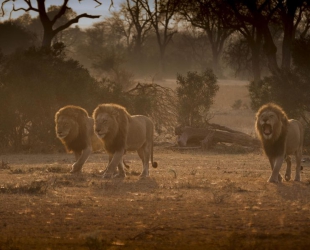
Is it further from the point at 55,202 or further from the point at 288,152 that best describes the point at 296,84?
the point at 55,202

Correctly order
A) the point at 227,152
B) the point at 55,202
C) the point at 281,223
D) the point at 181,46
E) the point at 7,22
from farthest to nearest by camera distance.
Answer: the point at 181,46, the point at 7,22, the point at 227,152, the point at 55,202, the point at 281,223

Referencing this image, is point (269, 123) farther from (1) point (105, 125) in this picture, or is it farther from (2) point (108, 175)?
(2) point (108, 175)

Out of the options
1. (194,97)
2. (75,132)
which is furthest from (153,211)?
(194,97)

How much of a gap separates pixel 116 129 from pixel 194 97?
1401 centimetres

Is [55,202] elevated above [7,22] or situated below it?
below

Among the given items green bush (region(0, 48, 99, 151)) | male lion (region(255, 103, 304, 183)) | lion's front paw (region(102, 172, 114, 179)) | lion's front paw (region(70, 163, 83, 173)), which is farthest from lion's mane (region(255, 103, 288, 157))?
green bush (region(0, 48, 99, 151))

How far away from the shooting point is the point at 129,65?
217 ft

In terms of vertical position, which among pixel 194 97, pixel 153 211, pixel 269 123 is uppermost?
pixel 194 97

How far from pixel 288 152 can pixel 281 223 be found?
4.85 m

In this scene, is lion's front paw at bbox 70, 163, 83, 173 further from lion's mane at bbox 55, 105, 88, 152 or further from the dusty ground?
lion's mane at bbox 55, 105, 88, 152

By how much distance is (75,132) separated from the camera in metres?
13.8

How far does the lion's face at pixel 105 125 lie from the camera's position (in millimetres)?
12789

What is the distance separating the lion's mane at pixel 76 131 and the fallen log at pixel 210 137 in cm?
814

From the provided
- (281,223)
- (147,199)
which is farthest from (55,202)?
(281,223)
